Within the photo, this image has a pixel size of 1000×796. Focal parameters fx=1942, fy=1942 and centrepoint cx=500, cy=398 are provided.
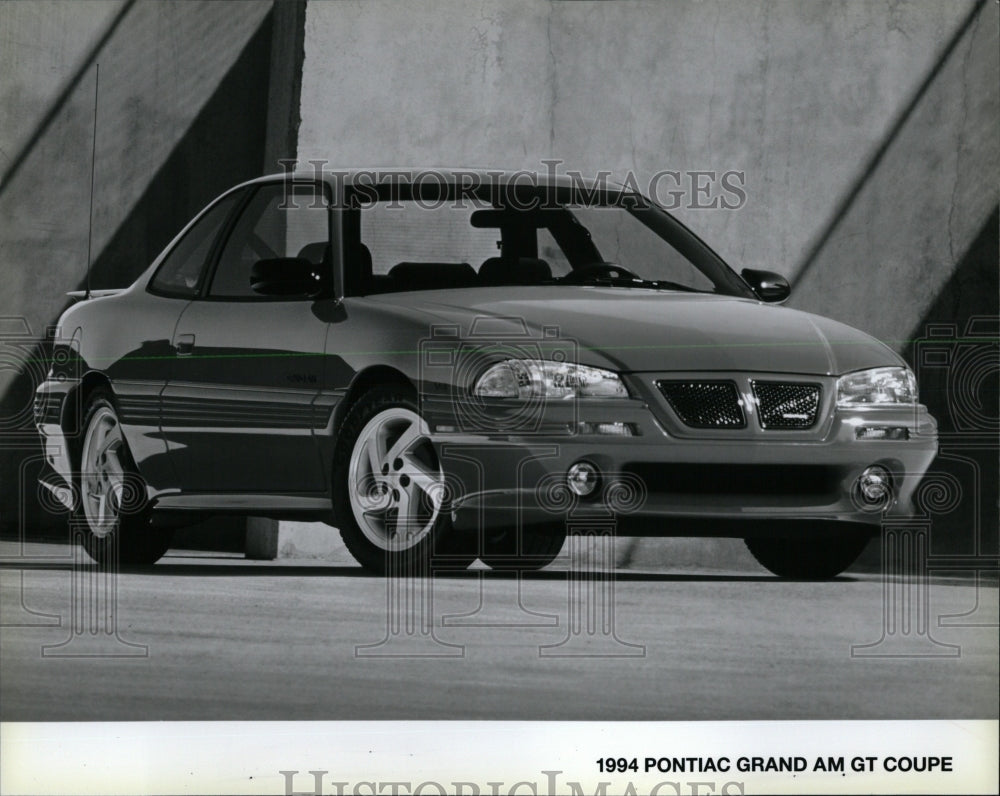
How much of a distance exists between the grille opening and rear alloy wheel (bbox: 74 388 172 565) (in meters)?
2.08

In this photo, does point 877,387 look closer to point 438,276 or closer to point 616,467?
point 616,467

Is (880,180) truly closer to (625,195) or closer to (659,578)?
(625,195)

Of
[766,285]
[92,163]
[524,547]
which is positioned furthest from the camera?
[92,163]

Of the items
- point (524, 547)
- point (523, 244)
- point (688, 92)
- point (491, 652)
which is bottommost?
point (491, 652)

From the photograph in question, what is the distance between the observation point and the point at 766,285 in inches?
282

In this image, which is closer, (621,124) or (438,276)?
(438,276)

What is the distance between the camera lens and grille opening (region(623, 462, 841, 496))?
624cm

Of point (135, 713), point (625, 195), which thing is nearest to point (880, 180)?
point (625, 195)

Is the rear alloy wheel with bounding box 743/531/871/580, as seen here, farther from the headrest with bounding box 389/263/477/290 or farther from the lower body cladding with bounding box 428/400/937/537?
→ the headrest with bounding box 389/263/477/290

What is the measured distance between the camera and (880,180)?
25.6 feet

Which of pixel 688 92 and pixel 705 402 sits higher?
pixel 688 92

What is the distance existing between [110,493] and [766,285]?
2.62 m
